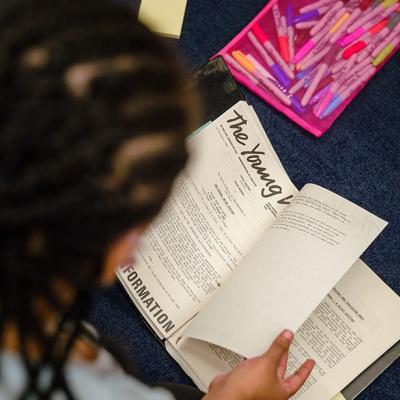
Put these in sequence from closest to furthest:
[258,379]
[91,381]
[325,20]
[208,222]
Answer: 1. [91,381]
2. [258,379]
3. [208,222]
4. [325,20]

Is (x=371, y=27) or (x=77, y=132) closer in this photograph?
(x=77, y=132)

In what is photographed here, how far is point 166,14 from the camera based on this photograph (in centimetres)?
81

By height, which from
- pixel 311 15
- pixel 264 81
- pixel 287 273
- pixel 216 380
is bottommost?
pixel 216 380

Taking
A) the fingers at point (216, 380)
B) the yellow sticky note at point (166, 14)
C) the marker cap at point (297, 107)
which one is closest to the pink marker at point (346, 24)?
the marker cap at point (297, 107)

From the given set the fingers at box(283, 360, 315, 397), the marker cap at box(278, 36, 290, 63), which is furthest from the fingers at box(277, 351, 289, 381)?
the marker cap at box(278, 36, 290, 63)

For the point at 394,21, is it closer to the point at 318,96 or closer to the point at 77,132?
the point at 318,96

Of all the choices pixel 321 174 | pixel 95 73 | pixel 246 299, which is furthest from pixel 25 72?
pixel 321 174

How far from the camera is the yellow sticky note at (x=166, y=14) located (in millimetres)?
804

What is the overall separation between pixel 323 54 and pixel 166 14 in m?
0.22

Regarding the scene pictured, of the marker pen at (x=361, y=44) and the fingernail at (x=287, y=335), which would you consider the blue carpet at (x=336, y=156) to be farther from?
the fingernail at (x=287, y=335)

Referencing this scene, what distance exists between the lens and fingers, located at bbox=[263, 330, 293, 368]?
0.58 metres

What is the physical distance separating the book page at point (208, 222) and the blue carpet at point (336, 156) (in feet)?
0.16

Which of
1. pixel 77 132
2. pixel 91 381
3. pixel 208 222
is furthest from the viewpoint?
pixel 208 222

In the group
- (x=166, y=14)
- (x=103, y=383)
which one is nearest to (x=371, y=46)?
(x=166, y=14)
